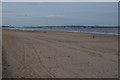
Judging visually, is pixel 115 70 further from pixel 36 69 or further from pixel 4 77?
pixel 4 77

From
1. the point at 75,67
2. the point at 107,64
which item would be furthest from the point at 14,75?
the point at 107,64

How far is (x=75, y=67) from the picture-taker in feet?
29.7

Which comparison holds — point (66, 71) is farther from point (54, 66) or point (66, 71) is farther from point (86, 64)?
point (86, 64)

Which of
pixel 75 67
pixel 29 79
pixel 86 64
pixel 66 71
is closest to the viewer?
pixel 29 79

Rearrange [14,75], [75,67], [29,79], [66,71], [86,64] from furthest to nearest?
1. [86,64]
2. [75,67]
3. [66,71]
4. [14,75]
5. [29,79]

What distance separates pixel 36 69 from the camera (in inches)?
335

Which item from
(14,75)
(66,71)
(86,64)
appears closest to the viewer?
(14,75)

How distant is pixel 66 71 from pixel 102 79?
1.61m

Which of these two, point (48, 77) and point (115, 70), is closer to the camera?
point (48, 77)

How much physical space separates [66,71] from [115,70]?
2.01m

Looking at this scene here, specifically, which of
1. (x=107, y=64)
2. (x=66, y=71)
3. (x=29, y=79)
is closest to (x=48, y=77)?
(x=29, y=79)

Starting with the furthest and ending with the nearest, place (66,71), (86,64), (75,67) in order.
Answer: (86,64), (75,67), (66,71)

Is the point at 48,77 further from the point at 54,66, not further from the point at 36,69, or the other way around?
the point at 54,66

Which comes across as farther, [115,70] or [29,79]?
Result: [115,70]
